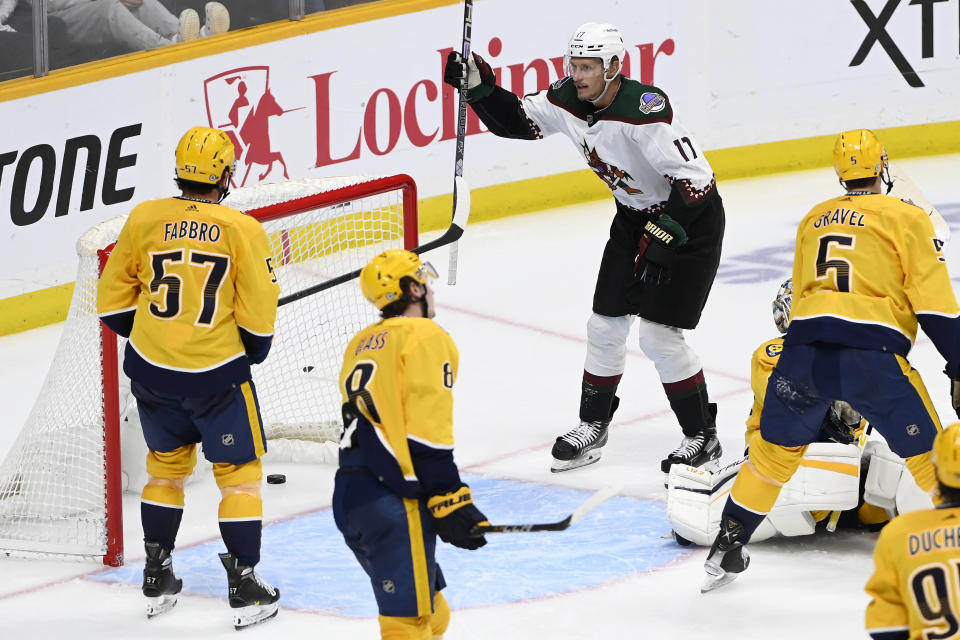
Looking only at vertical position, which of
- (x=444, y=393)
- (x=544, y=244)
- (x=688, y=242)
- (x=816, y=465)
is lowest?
(x=544, y=244)

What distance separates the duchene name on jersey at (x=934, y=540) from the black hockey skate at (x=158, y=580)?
2152 mm

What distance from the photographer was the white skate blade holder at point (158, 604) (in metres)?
4.21

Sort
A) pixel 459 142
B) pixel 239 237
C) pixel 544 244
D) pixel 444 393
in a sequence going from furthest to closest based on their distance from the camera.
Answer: pixel 544 244, pixel 459 142, pixel 239 237, pixel 444 393

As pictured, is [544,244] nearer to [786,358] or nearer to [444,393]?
[786,358]

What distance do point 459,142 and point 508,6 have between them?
259 centimetres

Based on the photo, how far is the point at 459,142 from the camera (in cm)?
565

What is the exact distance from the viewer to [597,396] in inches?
214

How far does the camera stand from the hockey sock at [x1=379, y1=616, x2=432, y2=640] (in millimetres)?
3352

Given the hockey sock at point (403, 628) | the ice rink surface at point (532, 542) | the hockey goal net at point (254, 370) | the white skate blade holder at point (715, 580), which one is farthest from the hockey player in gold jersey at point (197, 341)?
the white skate blade holder at point (715, 580)

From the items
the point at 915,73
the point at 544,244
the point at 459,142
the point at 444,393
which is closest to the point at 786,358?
the point at 444,393

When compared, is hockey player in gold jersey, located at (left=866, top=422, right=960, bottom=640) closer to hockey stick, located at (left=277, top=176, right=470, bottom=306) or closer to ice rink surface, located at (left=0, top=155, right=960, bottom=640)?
ice rink surface, located at (left=0, top=155, right=960, bottom=640)

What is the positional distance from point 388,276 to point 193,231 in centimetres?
86

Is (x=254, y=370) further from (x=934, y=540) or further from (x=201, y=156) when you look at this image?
(x=934, y=540)

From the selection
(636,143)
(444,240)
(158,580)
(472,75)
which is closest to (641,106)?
(636,143)
